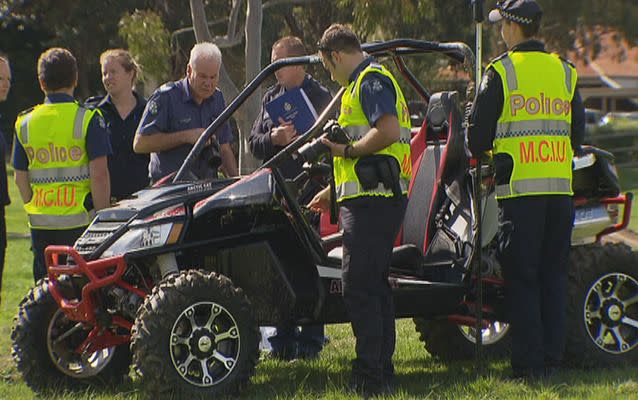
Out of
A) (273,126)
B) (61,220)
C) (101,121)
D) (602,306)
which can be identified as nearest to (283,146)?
(273,126)

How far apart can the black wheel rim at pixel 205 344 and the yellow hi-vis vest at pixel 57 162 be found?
1454 millimetres

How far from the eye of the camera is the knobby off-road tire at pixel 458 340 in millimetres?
7602

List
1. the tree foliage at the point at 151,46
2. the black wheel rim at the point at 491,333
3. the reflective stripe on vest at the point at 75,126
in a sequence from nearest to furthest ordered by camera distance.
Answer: the reflective stripe on vest at the point at 75,126 < the black wheel rim at the point at 491,333 < the tree foliage at the point at 151,46

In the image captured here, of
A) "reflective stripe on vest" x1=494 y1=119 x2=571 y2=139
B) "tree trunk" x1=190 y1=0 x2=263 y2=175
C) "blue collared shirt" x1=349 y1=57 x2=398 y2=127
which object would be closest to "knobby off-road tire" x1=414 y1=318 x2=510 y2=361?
"reflective stripe on vest" x1=494 y1=119 x2=571 y2=139

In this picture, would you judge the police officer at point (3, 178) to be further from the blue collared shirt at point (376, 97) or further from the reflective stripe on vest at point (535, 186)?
the reflective stripe on vest at point (535, 186)

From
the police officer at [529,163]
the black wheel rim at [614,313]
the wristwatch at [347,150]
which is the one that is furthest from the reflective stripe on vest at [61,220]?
the black wheel rim at [614,313]

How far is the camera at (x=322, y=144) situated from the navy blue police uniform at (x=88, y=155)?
150 centimetres

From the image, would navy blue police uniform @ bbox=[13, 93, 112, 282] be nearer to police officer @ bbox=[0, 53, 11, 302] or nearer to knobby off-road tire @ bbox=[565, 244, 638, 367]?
police officer @ bbox=[0, 53, 11, 302]

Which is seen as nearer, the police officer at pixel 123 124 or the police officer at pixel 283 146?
the police officer at pixel 283 146

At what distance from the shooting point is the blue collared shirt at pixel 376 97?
6.09 m

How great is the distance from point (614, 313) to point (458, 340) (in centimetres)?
104

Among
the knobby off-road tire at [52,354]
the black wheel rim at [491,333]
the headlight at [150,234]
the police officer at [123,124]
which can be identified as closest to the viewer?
the headlight at [150,234]

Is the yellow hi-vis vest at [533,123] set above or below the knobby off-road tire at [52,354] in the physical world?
above

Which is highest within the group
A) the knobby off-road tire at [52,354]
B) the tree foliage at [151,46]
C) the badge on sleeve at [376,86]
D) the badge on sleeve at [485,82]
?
the badge on sleeve at [376,86]
